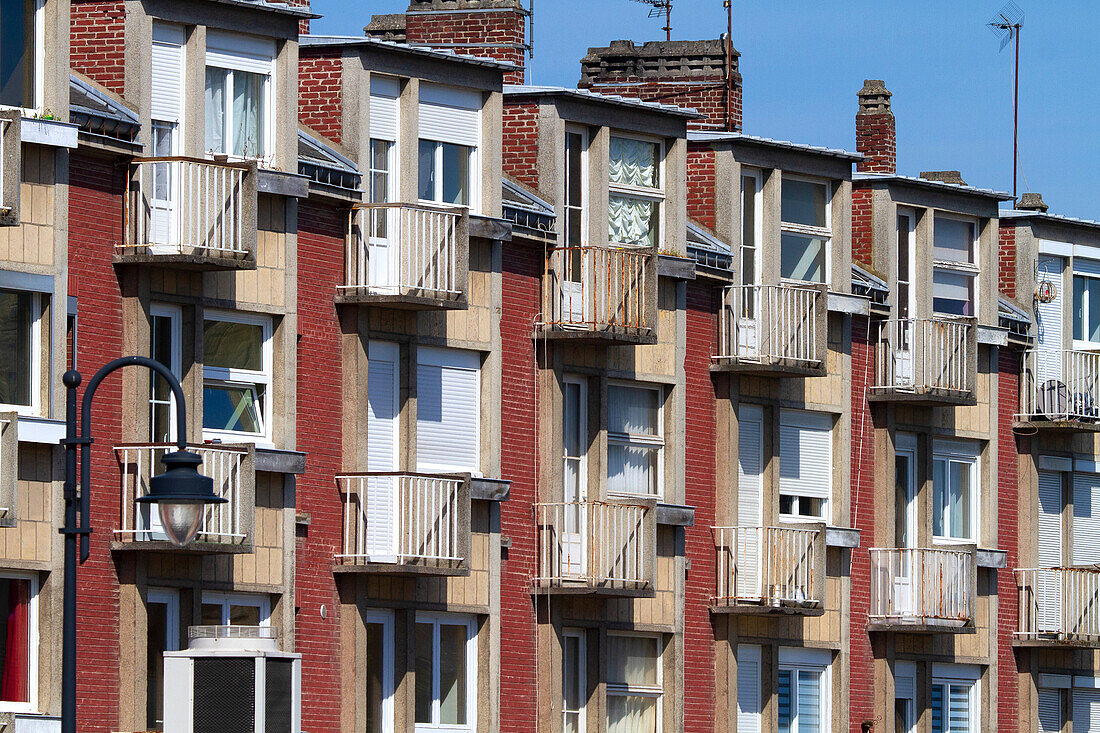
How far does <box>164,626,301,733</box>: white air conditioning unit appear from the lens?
108ft

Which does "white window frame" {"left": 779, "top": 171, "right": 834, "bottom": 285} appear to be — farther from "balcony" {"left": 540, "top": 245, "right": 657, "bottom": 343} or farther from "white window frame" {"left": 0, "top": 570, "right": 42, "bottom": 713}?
"white window frame" {"left": 0, "top": 570, "right": 42, "bottom": 713}

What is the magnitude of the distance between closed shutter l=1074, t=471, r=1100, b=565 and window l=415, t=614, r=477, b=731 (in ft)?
51.5

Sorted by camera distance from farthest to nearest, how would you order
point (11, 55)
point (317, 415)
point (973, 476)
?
1. point (973, 476)
2. point (317, 415)
3. point (11, 55)

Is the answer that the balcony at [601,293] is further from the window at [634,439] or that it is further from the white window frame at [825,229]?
the white window frame at [825,229]

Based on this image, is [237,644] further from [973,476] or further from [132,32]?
[973,476]

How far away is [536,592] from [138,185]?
9.33 meters

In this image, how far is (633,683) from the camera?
44.3 m

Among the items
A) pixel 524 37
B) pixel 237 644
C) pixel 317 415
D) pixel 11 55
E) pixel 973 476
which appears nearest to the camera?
pixel 237 644

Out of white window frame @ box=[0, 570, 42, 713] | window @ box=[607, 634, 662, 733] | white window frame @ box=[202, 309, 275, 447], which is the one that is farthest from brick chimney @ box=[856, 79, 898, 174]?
white window frame @ box=[0, 570, 42, 713]

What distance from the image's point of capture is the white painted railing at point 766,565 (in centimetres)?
4497

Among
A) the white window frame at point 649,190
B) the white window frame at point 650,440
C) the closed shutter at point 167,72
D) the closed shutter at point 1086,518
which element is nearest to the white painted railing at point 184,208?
the closed shutter at point 167,72

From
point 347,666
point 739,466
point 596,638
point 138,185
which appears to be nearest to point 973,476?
point 739,466

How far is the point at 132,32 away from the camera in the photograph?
3697cm

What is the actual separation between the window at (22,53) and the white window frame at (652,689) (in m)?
13.2
